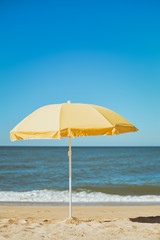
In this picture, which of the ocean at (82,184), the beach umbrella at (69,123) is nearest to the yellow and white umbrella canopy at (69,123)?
the beach umbrella at (69,123)

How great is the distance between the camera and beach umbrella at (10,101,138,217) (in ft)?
14.1

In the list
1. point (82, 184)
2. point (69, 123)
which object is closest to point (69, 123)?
point (69, 123)

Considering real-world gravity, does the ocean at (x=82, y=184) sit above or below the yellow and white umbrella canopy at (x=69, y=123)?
below

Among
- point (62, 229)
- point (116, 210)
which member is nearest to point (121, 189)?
Result: point (116, 210)

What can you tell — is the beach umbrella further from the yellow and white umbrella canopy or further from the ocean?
the ocean

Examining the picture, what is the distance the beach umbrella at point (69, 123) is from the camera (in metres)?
4.30

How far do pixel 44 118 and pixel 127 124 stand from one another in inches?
63.2

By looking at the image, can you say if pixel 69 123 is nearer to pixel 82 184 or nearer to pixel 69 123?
pixel 69 123

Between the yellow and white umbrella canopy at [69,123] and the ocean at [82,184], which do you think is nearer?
the yellow and white umbrella canopy at [69,123]

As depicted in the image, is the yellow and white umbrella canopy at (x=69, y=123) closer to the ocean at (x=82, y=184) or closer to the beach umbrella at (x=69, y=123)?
the beach umbrella at (x=69, y=123)

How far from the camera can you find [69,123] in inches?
173

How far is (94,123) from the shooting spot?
14.6ft

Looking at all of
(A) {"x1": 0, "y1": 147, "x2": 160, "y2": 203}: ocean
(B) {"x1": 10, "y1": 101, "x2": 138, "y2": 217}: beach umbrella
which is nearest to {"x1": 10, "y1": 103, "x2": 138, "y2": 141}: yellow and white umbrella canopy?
(B) {"x1": 10, "y1": 101, "x2": 138, "y2": 217}: beach umbrella

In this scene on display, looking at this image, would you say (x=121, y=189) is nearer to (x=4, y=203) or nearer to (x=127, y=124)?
A: (x=4, y=203)
